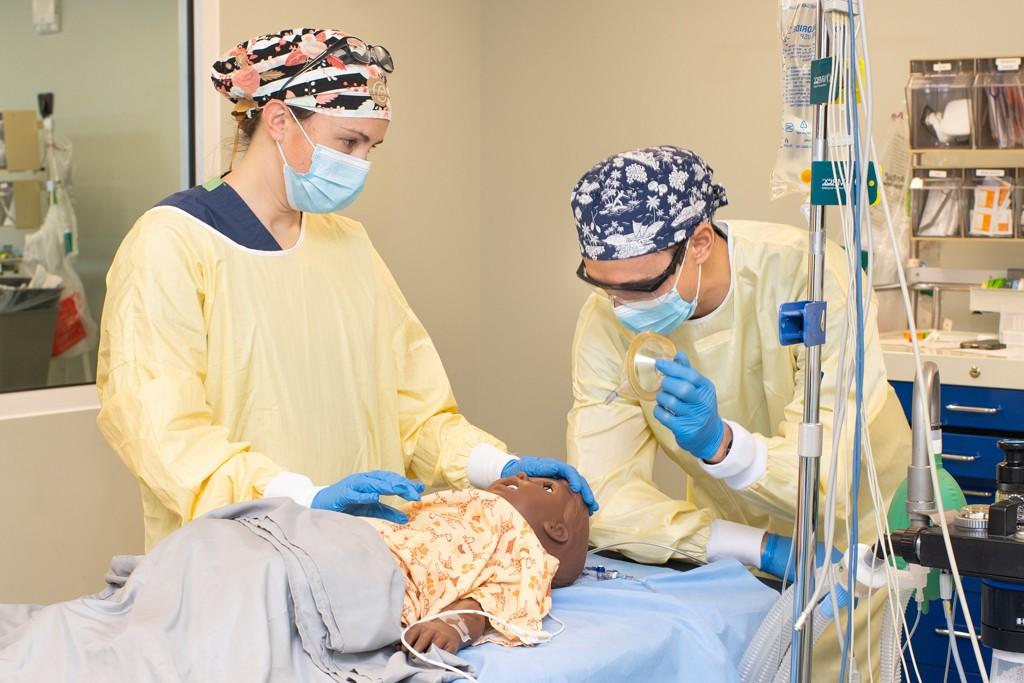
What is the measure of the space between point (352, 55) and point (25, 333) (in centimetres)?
132

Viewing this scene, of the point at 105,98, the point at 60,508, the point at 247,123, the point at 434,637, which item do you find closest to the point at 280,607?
the point at 434,637

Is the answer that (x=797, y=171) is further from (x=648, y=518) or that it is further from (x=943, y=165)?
(x=943, y=165)

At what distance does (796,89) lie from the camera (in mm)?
1482

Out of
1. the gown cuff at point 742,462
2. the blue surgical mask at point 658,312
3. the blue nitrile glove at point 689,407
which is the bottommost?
the gown cuff at point 742,462

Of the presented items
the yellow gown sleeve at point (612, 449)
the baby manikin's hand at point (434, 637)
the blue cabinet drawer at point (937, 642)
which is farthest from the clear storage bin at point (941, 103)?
the baby manikin's hand at point (434, 637)

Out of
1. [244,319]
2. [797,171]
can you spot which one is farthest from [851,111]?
[244,319]

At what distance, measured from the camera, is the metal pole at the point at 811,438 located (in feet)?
4.26

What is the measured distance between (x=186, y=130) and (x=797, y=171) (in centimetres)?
204

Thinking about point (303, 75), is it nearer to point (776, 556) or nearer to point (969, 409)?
point (776, 556)

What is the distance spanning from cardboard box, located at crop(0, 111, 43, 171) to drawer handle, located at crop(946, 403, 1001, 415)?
8.11 ft

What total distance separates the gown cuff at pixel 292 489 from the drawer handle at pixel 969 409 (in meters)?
1.91

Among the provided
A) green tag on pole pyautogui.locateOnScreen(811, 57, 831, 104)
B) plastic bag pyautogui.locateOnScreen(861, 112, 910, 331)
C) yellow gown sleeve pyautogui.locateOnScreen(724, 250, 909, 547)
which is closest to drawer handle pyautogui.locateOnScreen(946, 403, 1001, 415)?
plastic bag pyautogui.locateOnScreen(861, 112, 910, 331)

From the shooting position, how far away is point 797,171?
4.92 ft

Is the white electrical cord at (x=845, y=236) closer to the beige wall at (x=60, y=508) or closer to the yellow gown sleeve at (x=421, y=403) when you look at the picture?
the yellow gown sleeve at (x=421, y=403)
